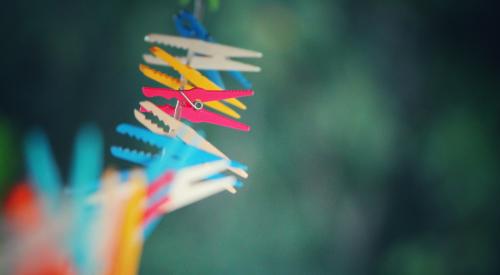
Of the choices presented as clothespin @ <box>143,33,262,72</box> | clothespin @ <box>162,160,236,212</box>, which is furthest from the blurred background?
clothespin @ <box>143,33,262,72</box>

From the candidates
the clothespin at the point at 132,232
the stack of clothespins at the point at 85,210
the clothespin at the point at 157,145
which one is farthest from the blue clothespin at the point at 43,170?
the clothespin at the point at 157,145

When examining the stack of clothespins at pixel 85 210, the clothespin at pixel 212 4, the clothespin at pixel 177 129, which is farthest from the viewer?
the clothespin at pixel 212 4

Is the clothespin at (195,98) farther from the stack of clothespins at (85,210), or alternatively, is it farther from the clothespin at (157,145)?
the stack of clothespins at (85,210)

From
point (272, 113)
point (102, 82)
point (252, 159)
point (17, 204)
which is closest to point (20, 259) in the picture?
point (17, 204)

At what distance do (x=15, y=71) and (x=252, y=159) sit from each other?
26.1 inches

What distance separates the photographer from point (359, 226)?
1437 mm

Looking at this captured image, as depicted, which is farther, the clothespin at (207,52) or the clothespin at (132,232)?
the clothespin at (132,232)

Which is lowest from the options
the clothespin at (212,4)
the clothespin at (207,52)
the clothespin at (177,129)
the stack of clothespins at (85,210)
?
the stack of clothespins at (85,210)

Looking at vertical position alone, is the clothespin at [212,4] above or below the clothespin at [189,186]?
above

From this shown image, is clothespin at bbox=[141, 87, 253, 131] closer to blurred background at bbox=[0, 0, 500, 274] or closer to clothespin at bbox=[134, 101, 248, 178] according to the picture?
clothespin at bbox=[134, 101, 248, 178]

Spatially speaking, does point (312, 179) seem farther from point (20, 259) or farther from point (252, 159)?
point (20, 259)

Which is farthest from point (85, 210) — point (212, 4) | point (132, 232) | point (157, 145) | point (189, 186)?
point (212, 4)

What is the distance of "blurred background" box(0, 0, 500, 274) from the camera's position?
1.24 meters

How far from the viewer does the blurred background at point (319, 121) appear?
1.24 meters
